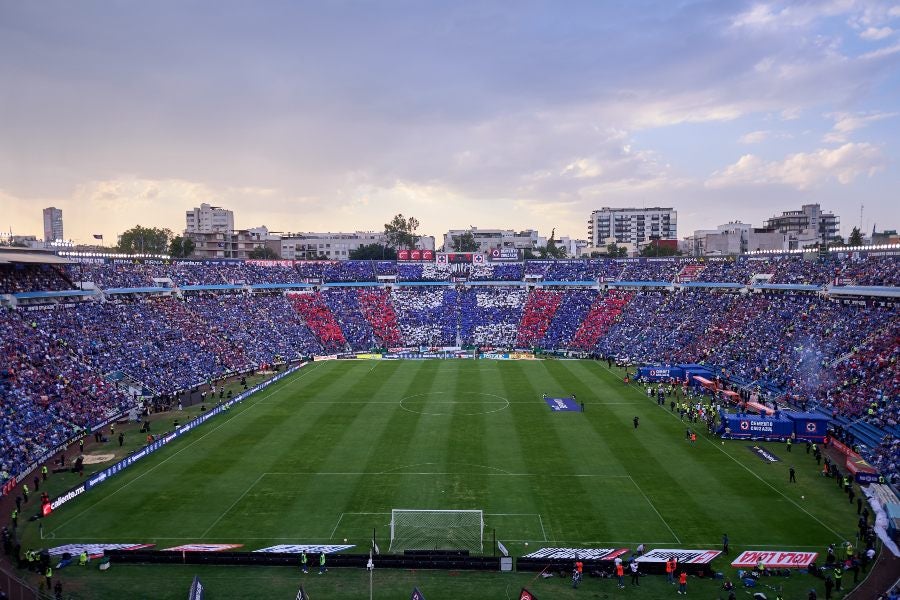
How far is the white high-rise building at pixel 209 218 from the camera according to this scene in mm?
172375

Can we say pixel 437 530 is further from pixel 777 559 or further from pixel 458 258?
pixel 458 258

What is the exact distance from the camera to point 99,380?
46.3m

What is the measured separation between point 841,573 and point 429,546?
49.5 ft

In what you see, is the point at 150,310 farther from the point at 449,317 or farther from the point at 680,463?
the point at 680,463

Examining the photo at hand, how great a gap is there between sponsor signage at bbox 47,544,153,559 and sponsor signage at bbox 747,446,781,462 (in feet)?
105

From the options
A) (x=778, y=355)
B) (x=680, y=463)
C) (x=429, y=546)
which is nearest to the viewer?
A: (x=429, y=546)

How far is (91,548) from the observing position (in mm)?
24594

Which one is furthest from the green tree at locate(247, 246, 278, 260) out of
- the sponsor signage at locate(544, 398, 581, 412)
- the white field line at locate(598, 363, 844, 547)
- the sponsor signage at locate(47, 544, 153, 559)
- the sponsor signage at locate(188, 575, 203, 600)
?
the sponsor signage at locate(188, 575, 203, 600)

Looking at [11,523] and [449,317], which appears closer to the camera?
[11,523]

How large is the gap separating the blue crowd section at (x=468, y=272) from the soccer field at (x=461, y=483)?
2231cm

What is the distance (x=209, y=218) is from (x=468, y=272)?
4126 inches

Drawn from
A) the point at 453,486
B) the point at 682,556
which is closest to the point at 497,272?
the point at 453,486

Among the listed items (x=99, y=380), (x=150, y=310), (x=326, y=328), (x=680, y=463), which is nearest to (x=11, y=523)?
(x=99, y=380)

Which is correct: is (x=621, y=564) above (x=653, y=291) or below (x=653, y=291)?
below
